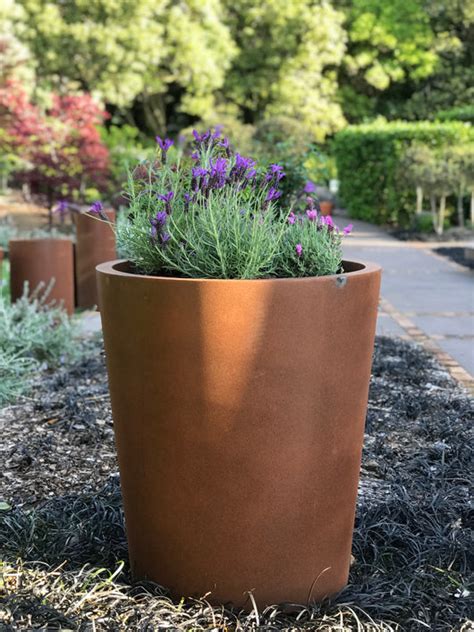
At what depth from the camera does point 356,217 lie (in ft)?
63.5

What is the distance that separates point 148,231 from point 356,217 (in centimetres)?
1727

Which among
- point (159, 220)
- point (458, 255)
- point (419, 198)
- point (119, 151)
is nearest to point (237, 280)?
point (159, 220)

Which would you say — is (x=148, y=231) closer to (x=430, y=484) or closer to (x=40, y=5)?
(x=430, y=484)

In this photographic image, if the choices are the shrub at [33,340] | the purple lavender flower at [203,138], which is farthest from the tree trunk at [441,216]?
the purple lavender flower at [203,138]

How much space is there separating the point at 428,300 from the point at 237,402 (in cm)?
652

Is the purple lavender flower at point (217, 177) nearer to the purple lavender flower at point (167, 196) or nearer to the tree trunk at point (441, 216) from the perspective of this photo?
the purple lavender flower at point (167, 196)

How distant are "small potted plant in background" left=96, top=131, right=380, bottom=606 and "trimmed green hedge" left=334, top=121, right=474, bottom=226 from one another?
553 inches

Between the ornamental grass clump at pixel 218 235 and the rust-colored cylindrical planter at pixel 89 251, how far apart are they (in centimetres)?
505

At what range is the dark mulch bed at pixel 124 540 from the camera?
2258 millimetres

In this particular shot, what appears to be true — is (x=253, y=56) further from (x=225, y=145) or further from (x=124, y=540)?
(x=124, y=540)

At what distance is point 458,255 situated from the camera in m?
12.1

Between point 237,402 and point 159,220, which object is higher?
point 159,220

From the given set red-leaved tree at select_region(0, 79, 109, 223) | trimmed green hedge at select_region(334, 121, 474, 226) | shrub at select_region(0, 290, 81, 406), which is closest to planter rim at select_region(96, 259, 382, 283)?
shrub at select_region(0, 290, 81, 406)

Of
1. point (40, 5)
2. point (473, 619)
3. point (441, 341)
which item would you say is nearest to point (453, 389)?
point (441, 341)
